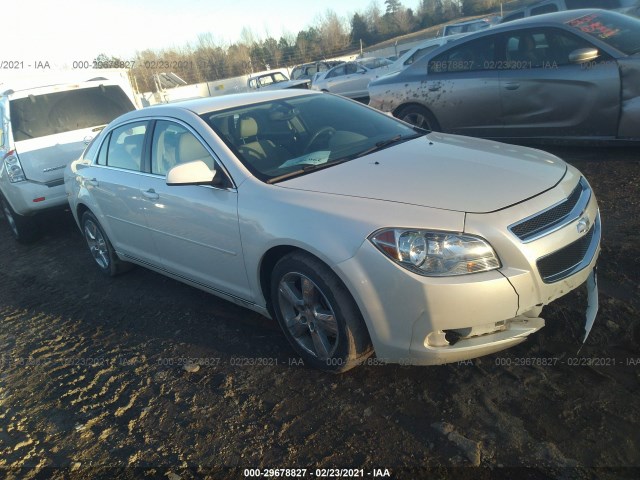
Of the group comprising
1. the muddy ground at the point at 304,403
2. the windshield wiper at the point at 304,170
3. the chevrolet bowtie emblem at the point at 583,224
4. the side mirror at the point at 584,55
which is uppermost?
the side mirror at the point at 584,55

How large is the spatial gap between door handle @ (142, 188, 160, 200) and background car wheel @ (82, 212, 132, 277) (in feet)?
4.10

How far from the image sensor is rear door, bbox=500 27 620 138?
514 cm

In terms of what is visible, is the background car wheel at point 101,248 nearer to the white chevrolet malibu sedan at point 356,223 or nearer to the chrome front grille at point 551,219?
the white chevrolet malibu sedan at point 356,223

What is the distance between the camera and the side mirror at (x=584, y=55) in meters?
5.11

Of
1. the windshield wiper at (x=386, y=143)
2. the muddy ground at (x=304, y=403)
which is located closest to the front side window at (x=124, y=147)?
the muddy ground at (x=304, y=403)

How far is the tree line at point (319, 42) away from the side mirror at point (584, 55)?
142 ft

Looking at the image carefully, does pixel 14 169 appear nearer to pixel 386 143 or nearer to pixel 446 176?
pixel 386 143

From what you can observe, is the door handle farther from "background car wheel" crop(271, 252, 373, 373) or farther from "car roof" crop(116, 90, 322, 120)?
"background car wheel" crop(271, 252, 373, 373)

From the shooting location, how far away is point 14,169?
252 inches

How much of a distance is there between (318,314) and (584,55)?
13.7ft

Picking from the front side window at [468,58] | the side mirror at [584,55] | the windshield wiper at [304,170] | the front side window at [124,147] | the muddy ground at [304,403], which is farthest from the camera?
the front side window at [468,58]

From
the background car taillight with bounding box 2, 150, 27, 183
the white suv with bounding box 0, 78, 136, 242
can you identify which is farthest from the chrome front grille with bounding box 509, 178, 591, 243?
the background car taillight with bounding box 2, 150, 27, 183

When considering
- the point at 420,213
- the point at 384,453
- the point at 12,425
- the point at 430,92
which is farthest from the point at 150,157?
the point at 430,92

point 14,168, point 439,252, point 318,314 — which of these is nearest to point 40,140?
point 14,168
